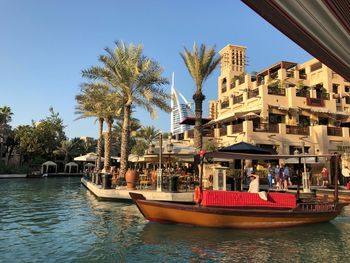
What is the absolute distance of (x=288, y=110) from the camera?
104ft

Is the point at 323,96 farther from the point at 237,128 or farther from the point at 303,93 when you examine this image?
the point at 237,128

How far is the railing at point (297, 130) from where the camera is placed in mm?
30719

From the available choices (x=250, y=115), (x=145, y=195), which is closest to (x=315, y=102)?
(x=250, y=115)

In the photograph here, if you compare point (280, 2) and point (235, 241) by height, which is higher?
point (280, 2)

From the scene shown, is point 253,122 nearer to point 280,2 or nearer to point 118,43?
point 118,43

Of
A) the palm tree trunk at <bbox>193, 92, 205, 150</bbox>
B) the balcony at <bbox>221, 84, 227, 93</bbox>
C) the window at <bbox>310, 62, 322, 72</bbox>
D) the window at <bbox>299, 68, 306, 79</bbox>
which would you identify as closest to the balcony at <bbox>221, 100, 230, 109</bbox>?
the balcony at <bbox>221, 84, 227, 93</bbox>

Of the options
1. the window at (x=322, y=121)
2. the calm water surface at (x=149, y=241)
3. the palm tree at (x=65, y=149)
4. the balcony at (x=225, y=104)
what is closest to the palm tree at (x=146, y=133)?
the palm tree at (x=65, y=149)

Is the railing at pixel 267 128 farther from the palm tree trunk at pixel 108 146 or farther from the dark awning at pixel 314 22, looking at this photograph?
the dark awning at pixel 314 22

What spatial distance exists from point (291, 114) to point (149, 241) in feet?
83.8

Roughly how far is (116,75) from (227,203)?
16.2m

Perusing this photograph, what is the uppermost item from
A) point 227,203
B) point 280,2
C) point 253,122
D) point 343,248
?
point 253,122

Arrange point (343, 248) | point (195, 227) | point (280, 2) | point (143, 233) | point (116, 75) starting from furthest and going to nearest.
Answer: point (116, 75)
point (195, 227)
point (143, 233)
point (343, 248)
point (280, 2)

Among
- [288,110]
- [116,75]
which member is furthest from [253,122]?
[116,75]

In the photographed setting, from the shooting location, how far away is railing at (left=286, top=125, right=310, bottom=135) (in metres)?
30.7
